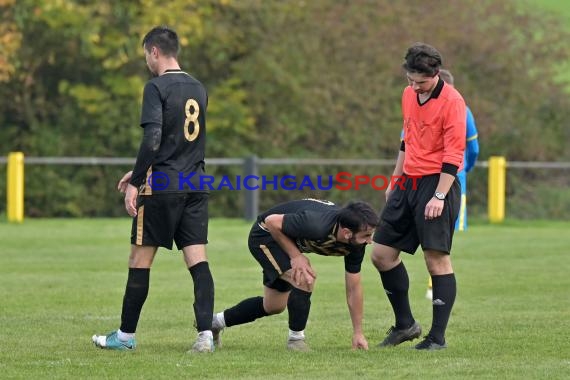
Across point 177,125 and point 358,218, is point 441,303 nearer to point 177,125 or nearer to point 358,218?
point 358,218

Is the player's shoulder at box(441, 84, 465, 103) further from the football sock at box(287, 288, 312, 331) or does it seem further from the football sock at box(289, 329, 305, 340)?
the football sock at box(289, 329, 305, 340)

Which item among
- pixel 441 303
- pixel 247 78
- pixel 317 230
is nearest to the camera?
pixel 317 230

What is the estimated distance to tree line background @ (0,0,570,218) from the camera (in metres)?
29.2

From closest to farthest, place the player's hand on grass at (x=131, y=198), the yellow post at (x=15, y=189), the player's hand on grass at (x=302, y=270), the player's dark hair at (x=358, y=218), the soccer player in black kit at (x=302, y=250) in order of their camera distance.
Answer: the player's dark hair at (x=358, y=218) → the soccer player in black kit at (x=302, y=250) → the player's hand on grass at (x=131, y=198) → the player's hand on grass at (x=302, y=270) → the yellow post at (x=15, y=189)

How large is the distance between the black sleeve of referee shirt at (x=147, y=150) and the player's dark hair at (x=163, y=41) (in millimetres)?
523

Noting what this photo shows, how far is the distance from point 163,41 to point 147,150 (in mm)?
716

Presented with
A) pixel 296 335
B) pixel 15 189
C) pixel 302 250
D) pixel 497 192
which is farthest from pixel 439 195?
pixel 15 189

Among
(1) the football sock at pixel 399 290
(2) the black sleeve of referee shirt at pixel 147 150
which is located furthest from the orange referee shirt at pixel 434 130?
(2) the black sleeve of referee shirt at pixel 147 150

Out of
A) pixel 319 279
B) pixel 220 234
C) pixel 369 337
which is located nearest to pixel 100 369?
pixel 369 337

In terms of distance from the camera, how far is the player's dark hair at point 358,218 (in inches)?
298

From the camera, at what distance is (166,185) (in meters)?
8.05

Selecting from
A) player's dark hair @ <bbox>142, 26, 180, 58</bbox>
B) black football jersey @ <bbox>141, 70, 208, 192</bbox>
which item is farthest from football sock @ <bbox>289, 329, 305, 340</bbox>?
player's dark hair @ <bbox>142, 26, 180, 58</bbox>

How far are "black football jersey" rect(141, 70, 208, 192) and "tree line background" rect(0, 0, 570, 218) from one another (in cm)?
2054

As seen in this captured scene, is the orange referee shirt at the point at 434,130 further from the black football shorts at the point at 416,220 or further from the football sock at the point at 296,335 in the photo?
the football sock at the point at 296,335
